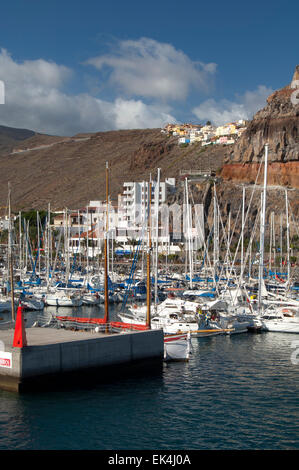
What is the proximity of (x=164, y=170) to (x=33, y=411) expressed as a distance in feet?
509

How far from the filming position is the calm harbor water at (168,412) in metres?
20.1

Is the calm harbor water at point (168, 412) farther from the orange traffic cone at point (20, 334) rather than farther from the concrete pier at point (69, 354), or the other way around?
the orange traffic cone at point (20, 334)

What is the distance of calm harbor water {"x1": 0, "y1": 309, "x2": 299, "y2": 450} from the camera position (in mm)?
20062

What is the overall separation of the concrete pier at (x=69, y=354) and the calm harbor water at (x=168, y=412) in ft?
2.43

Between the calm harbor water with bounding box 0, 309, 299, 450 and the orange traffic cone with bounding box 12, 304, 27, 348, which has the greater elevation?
the orange traffic cone with bounding box 12, 304, 27, 348

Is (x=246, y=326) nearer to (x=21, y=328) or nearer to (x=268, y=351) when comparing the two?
(x=268, y=351)

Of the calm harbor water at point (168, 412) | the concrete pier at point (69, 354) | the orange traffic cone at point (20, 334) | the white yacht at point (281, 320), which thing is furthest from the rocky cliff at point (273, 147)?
the orange traffic cone at point (20, 334)

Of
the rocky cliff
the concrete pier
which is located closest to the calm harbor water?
the concrete pier

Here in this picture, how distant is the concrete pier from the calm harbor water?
74 cm

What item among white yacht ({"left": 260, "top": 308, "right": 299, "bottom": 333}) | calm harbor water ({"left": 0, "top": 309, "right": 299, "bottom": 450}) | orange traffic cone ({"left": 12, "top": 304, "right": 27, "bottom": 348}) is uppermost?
orange traffic cone ({"left": 12, "top": 304, "right": 27, "bottom": 348})

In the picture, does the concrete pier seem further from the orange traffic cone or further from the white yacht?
the white yacht

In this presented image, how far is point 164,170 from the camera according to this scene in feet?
575

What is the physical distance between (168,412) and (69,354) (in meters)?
5.44

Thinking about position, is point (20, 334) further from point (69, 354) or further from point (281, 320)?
point (281, 320)
